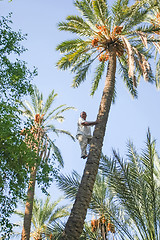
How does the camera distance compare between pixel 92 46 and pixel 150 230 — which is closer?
pixel 150 230

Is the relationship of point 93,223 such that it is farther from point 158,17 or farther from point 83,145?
point 158,17

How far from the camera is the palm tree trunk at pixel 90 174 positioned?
5.72 metres

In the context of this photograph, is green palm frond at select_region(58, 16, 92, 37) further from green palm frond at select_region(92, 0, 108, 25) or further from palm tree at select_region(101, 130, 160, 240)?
palm tree at select_region(101, 130, 160, 240)

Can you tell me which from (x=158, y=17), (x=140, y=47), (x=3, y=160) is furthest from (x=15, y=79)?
(x=158, y=17)

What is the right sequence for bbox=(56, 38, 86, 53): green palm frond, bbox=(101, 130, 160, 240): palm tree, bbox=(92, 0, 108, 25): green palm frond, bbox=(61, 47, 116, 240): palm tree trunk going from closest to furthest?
bbox=(61, 47, 116, 240): palm tree trunk < bbox=(101, 130, 160, 240): palm tree < bbox=(92, 0, 108, 25): green palm frond < bbox=(56, 38, 86, 53): green palm frond

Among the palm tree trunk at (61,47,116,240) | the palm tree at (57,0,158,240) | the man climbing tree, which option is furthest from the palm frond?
the man climbing tree

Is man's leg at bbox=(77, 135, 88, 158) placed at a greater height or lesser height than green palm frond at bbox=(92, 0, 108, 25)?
lesser

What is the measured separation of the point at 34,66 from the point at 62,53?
15.0ft

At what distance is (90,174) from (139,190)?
5.72ft

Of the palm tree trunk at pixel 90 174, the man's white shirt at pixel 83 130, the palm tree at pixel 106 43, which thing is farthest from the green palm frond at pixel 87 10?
the man's white shirt at pixel 83 130

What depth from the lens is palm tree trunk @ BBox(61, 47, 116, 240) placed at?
5.72 metres

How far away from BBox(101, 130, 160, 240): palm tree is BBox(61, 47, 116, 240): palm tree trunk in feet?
2.77

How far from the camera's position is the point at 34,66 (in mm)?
9062

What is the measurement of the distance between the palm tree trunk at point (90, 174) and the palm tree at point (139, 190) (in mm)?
843
